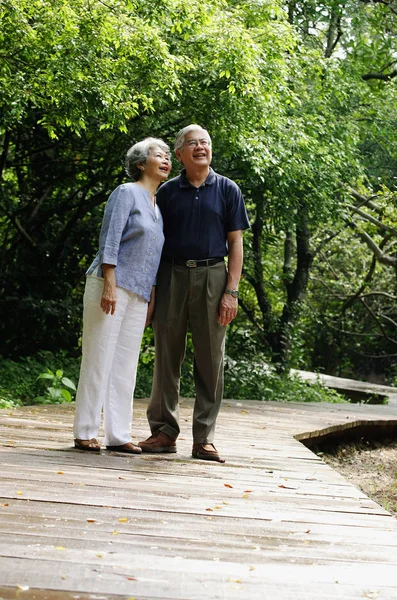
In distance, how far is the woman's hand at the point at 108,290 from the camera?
459 cm

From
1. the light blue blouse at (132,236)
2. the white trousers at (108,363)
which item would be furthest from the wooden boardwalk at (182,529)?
the light blue blouse at (132,236)

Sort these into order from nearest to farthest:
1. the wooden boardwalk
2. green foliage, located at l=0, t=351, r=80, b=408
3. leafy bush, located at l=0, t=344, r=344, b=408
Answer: the wooden boardwalk
green foliage, located at l=0, t=351, r=80, b=408
leafy bush, located at l=0, t=344, r=344, b=408

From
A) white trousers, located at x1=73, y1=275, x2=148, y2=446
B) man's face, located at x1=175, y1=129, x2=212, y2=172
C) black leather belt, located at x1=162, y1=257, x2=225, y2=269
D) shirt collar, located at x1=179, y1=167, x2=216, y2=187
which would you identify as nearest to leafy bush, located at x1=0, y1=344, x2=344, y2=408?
white trousers, located at x1=73, y1=275, x2=148, y2=446

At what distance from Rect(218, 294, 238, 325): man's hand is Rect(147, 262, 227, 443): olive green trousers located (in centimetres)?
4

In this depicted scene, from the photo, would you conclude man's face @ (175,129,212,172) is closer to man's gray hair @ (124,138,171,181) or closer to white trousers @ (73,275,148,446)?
man's gray hair @ (124,138,171,181)

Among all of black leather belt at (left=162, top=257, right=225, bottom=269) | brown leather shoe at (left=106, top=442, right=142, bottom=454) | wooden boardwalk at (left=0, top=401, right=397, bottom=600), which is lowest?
brown leather shoe at (left=106, top=442, right=142, bottom=454)

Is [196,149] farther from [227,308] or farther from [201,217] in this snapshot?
[227,308]

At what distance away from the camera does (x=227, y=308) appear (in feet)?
15.6

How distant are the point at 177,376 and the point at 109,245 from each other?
88 cm

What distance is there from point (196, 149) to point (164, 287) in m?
0.77

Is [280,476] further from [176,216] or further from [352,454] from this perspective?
[352,454]

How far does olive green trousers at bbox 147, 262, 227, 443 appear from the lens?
478 cm

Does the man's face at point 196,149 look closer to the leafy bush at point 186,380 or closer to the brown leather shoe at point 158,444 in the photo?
the brown leather shoe at point 158,444

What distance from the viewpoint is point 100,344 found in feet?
15.3
